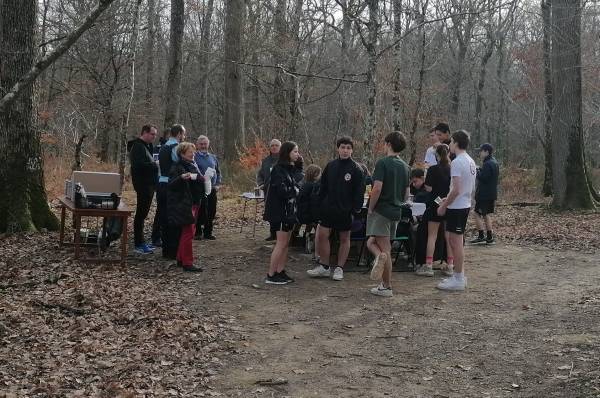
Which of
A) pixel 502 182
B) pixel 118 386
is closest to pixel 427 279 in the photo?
pixel 118 386

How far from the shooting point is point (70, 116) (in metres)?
24.8

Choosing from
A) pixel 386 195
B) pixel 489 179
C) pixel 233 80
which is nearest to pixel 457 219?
pixel 386 195

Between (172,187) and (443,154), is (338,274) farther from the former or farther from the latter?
(172,187)

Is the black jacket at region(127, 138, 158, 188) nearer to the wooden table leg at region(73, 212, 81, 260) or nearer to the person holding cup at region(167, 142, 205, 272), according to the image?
the person holding cup at region(167, 142, 205, 272)

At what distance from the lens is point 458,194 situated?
721cm

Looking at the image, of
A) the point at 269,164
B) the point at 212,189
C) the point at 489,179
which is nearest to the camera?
the point at 212,189

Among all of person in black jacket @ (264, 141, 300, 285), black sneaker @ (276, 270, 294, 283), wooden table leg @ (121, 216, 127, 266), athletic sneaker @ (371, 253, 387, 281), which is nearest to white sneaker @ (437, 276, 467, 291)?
athletic sneaker @ (371, 253, 387, 281)

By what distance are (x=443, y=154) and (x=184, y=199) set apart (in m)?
3.37

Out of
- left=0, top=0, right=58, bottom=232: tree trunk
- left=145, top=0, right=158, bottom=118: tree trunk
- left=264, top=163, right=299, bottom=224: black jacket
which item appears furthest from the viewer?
left=145, top=0, right=158, bottom=118: tree trunk

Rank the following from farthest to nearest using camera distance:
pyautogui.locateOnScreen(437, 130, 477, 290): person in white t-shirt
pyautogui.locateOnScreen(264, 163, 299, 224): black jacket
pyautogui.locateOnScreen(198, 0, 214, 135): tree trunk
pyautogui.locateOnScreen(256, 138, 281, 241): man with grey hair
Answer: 1. pyautogui.locateOnScreen(198, 0, 214, 135): tree trunk
2. pyautogui.locateOnScreen(256, 138, 281, 241): man with grey hair
3. pyautogui.locateOnScreen(264, 163, 299, 224): black jacket
4. pyautogui.locateOnScreen(437, 130, 477, 290): person in white t-shirt

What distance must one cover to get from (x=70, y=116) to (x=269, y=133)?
30.4ft

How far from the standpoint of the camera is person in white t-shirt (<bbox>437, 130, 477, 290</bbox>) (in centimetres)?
718

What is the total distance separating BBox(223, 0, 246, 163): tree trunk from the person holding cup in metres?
12.5

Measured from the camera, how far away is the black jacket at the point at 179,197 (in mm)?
7906
